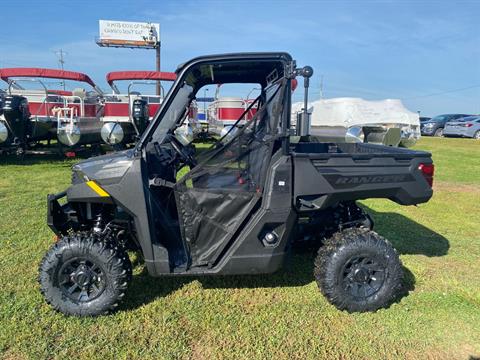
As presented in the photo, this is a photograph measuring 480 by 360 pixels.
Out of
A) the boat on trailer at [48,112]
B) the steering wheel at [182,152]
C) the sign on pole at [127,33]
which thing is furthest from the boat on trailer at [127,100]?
the sign on pole at [127,33]

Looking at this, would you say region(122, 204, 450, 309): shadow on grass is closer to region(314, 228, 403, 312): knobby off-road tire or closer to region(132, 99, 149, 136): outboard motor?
region(314, 228, 403, 312): knobby off-road tire

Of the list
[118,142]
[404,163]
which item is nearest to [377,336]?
[404,163]

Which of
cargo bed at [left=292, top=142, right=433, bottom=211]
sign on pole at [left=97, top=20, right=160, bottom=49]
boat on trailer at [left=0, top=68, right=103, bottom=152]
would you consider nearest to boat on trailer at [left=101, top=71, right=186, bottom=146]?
boat on trailer at [left=0, top=68, right=103, bottom=152]

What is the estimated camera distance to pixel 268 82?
3.41 m

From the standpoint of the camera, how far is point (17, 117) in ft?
26.3

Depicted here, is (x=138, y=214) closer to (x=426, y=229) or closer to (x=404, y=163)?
(x=404, y=163)

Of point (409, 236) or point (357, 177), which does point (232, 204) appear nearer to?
point (357, 177)

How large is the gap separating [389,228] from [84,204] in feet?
12.7

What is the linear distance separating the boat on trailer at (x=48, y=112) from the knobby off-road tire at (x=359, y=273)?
769cm

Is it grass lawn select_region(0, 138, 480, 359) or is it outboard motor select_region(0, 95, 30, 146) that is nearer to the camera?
grass lawn select_region(0, 138, 480, 359)

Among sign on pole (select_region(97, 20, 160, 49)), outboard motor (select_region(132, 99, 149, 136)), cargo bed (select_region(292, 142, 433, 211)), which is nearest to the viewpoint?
cargo bed (select_region(292, 142, 433, 211))

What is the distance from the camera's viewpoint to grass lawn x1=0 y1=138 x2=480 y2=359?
98.3 inches

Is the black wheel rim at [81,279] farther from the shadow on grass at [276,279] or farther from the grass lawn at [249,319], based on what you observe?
the shadow on grass at [276,279]

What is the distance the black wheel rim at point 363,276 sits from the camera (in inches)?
116
